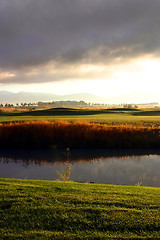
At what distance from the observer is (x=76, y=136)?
23172 millimetres

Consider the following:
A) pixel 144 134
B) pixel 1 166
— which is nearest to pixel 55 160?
pixel 1 166

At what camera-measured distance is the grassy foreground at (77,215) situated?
437 centimetres

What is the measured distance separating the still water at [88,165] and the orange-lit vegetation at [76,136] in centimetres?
144

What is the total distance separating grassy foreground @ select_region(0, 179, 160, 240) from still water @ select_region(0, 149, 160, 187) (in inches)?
292

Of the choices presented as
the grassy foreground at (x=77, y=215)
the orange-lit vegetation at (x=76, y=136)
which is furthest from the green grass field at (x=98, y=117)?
the grassy foreground at (x=77, y=215)

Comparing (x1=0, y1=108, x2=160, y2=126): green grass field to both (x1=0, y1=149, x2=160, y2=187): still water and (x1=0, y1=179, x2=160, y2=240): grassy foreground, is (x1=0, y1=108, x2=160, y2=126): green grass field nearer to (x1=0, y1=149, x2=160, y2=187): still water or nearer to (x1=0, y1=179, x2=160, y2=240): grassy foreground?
(x1=0, y1=149, x2=160, y2=187): still water

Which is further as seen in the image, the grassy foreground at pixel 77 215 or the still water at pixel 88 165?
the still water at pixel 88 165

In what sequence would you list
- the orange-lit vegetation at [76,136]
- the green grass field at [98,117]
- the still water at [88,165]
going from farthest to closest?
1. the green grass field at [98,117]
2. the orange-lit vegetation at [76,136]
3. the still water at [88,165]

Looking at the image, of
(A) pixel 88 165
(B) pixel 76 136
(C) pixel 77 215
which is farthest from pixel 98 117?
(C) pixel 77 215

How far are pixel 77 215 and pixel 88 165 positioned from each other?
1207 centimetres

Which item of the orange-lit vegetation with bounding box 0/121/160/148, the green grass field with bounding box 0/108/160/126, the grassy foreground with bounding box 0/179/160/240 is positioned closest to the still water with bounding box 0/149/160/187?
the orange-lit vegetation with bounding box 0/121/160/148

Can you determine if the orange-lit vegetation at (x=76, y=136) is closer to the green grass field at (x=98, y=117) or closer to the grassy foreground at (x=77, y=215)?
the green grass field at (x=98, y=117)

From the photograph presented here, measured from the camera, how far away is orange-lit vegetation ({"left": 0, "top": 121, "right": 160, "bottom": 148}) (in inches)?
880

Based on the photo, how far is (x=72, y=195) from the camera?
6.36 m
